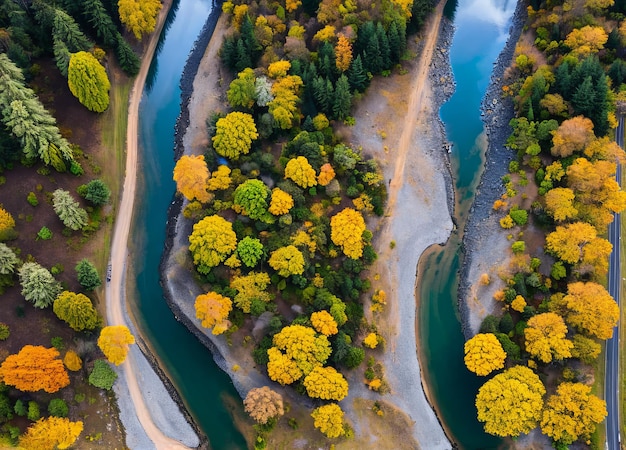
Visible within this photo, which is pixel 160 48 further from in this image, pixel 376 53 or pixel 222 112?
pixel 376 53

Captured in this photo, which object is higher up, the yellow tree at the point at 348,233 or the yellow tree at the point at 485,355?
the yellow tree at the point at 348,233

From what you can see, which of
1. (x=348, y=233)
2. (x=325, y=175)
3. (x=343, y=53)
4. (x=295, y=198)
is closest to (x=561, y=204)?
(x=348, y=233)

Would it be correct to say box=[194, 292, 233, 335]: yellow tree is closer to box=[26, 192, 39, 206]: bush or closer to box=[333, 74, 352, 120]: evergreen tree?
box=[26, 192, 39, 206]: bush

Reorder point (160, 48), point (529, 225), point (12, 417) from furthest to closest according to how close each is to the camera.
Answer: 1. point (160, 48)
2. point (529, 225)
3. point (12, 417)

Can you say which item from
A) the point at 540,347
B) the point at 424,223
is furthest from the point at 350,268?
the point at 540,347

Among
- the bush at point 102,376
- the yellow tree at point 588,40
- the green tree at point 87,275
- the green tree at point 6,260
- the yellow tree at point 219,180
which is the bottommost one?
the bush at point 102,376

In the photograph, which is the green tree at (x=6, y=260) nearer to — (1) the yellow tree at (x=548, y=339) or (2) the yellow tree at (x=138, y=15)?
(2) the yellow tree at (x=138, y=15)

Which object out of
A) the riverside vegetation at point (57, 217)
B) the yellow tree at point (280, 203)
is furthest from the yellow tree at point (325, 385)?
the riverside vegetation at point (57, 217)
